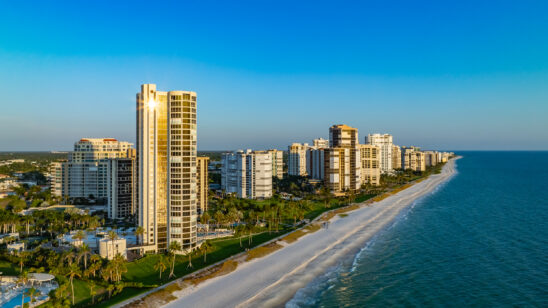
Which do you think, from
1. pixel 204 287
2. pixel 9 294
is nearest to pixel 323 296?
pixel 204 287

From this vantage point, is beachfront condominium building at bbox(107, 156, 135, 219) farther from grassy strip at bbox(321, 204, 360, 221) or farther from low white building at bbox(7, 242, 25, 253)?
grassy strip at bbox(321, 204, 360, 221)

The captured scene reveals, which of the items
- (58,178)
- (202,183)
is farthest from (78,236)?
(58,178)

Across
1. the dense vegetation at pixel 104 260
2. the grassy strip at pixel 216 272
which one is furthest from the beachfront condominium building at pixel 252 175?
the grassy strip at pixel 216 272

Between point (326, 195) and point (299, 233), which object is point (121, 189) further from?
point (326, 195)

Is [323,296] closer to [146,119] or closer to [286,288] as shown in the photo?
[286,288]

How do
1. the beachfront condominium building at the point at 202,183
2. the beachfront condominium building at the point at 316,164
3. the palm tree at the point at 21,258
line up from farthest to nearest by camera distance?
1. the beachfront condominium building at the point at 316,164
2. the beachfront condominium building at the point at 202,183
3. the palm tree at the point at 21,258

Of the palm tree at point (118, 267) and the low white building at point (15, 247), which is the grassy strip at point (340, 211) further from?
the low white building at point (15, 247)

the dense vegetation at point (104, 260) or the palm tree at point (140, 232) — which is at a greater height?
the palm tree at point (140, 232)
